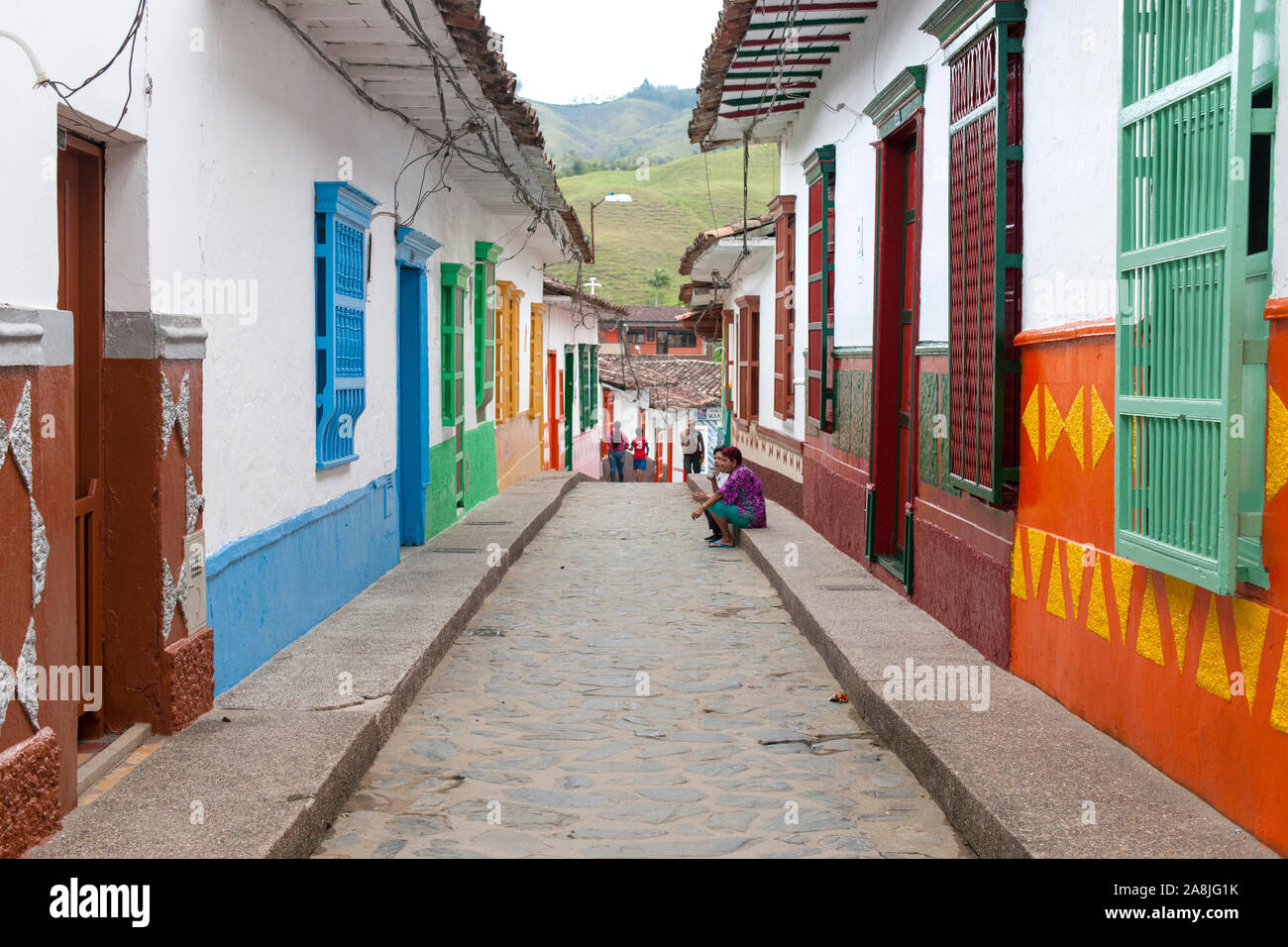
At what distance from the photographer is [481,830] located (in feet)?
15.2

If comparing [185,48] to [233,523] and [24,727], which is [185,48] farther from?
[24,727]

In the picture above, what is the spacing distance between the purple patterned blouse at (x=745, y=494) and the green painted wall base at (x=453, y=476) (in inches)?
105

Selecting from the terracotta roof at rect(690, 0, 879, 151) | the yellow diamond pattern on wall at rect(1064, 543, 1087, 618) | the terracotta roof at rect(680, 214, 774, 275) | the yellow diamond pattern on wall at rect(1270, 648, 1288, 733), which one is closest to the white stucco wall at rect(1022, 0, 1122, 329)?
the yellow diamond pattern on wall at rect(1064, 543, 1087, 618)

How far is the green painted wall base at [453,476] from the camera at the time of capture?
1188cm

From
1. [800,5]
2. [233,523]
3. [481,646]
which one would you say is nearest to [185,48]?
[233,523]

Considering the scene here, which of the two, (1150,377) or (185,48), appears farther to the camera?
(185,48)

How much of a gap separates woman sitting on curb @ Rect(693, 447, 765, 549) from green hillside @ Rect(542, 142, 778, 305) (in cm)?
7339

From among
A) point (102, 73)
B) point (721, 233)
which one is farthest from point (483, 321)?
point (102, 73)

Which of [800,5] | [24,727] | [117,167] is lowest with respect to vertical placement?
[24,727]

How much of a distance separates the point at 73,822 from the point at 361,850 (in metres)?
0.91

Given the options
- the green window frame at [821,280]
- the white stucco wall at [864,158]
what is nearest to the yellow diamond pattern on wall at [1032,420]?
the white stucco wall at [864,158]

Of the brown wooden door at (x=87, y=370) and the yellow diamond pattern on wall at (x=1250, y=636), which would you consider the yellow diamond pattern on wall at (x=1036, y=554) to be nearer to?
the yellow diamond pattern on wall at (x=1250, y=636)

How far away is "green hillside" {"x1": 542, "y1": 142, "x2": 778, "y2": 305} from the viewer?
94062mm

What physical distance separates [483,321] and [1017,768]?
11.1 meters
